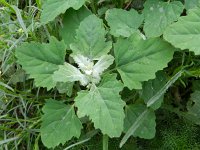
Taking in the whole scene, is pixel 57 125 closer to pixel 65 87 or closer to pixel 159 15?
pixel 65 87

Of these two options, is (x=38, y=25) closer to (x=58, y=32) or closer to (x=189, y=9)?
(x=58, y=32)

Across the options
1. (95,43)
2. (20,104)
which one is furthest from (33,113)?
(95,43)

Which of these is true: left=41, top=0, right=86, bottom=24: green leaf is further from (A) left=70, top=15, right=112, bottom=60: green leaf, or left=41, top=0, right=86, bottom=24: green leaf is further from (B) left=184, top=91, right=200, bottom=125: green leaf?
(B) left=184, top=91, right=200, bottom=125: green leaf

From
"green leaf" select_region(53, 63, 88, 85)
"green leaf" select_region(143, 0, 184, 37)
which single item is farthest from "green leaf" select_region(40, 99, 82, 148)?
"green leaf" select_region(143, 0, 184, 37)

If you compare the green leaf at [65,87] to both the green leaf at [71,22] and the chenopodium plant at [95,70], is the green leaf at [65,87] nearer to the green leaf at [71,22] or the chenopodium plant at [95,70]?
the chenopodium plant at [95,70]

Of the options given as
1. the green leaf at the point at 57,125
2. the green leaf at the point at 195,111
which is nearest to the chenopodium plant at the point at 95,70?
the green leaf at the point at 57,125

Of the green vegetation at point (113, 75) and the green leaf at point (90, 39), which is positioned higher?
the green leaf at point (90, 39)
